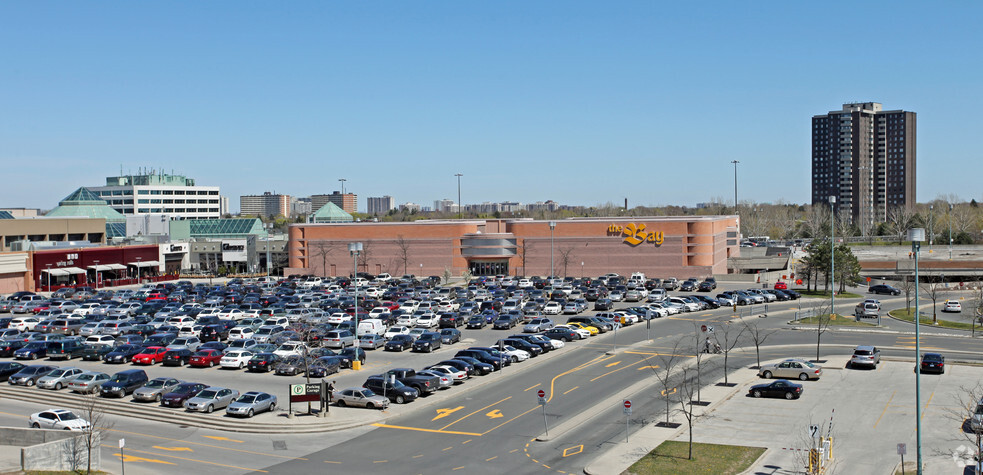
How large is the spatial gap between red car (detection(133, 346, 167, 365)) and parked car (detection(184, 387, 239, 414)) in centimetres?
1249

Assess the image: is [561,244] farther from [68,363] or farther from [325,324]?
[68,363]

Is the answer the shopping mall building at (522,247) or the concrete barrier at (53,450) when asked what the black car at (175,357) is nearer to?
the concrete barrier at (53,450)

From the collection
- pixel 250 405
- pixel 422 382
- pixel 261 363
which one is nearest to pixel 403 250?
pixel 261 363

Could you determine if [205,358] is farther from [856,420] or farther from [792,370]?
[856,420]

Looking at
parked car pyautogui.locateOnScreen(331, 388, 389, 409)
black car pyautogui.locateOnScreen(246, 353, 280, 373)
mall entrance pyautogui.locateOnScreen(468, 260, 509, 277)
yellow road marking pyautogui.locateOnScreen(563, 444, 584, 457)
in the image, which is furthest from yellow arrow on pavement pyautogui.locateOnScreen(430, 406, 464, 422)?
mall entrance pyautogui.locateOnScreen(468, 260, 509, 277)

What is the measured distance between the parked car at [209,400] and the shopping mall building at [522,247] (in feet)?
192

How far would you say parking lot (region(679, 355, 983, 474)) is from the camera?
28.0m

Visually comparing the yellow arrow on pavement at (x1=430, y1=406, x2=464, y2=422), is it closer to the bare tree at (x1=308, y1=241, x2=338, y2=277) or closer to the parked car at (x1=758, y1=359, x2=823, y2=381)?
the parked car at (x1=758, y1=359, x2=823, y2=381)

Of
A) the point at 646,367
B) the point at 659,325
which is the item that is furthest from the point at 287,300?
the point at 646,367

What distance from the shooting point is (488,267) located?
97.8 metres

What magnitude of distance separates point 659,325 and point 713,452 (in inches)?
1270

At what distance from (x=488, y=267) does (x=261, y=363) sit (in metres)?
55.4

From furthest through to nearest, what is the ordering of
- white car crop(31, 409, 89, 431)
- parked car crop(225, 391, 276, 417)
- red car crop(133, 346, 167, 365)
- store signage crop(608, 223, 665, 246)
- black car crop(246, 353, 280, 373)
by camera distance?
store signage crop(608, 223, 665, 246) < red car crop(133, 346, 167, 365) < black car crop(246, 353, 280, 373) < parked car crop(225, 391, 276, 417) < white car crop(31, 409, 89, 431)

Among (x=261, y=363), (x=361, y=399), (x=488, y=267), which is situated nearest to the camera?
(x=361, y=399)
